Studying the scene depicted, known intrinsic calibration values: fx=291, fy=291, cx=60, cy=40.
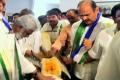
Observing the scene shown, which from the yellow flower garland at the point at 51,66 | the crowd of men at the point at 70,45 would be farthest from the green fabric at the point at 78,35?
the yellow flower garland at the point at 51,66

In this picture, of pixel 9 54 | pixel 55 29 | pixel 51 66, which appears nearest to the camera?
pixel 9 54

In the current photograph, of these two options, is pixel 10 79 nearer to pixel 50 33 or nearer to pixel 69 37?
pixel 69 37

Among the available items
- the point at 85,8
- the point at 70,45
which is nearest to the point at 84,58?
the point at 70,45

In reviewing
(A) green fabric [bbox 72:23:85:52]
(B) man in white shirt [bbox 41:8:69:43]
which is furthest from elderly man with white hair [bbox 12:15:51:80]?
(A) green fabric [bbox 72:23:85:52]

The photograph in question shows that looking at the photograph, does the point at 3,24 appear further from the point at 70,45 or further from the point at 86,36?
the point at 70,45

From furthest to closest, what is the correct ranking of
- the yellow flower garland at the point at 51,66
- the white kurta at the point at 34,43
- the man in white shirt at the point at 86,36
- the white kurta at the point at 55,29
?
the white kurta at the point at 55,29 → the white kurta at the point at 34,43 → the yellow flower garland at the point at 51,66 → the man in white shirt at the point at 86,36

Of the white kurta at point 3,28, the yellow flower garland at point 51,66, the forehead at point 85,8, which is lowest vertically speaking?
the yellow flower garland at point 51,66

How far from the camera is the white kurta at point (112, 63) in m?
1.06

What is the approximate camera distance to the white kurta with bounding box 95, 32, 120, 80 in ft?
3.48

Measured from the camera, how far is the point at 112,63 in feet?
3.60

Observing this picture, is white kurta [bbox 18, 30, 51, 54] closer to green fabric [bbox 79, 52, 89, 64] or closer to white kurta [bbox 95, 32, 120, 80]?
green fabric [bbox 79, 52, 89, 64]

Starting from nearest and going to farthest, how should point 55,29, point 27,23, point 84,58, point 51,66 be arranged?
point 84,58, point 51,66, point 27,23, point 55,29

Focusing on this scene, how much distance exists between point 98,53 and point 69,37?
0.46 metres

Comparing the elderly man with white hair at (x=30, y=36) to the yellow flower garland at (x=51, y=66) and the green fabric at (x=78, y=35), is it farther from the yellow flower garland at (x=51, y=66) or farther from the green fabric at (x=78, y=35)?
the green fabric at (x=78, y=35)
